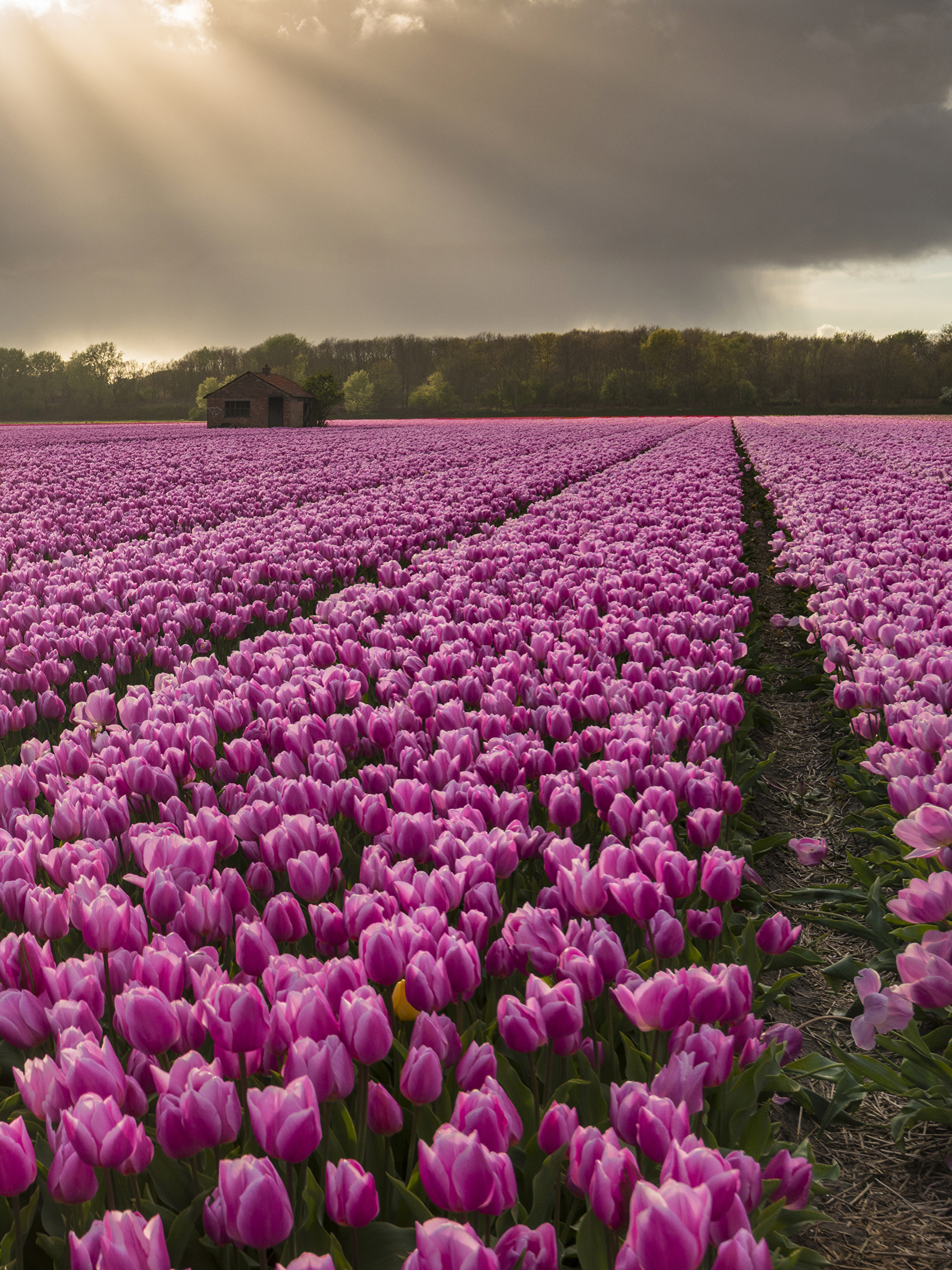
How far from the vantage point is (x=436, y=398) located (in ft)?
363

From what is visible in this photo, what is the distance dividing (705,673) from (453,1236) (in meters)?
3.82

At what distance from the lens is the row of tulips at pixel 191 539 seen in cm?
605

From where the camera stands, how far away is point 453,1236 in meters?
1.29

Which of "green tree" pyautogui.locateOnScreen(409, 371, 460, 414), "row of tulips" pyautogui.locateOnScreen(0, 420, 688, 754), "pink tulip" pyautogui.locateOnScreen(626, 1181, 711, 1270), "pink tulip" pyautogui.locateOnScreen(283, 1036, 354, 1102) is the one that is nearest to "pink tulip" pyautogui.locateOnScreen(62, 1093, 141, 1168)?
"pink tulip" pyautogui.locateOnScreen(283, 1036, 354, 1102)

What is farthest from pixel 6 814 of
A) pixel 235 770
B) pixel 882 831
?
pixel 882 831

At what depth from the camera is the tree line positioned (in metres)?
109

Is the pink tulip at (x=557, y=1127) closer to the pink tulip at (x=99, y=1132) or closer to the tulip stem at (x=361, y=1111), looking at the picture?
the tulip stem at (x=361, y=1111)

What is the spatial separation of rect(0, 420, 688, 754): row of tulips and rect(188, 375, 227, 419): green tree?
75853mm

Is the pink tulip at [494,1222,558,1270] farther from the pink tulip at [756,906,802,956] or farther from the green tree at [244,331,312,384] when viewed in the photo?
the green tree at [244,331,312,384]

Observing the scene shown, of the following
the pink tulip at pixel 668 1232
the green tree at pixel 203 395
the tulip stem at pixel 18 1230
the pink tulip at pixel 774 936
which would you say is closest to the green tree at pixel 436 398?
the green tree at pixel 203 395

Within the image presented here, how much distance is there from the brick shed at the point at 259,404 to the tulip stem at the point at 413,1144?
71968 mm

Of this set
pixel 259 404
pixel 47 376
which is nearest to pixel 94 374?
pixel 47 376

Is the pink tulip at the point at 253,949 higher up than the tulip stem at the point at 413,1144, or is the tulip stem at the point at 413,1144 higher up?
the pink tulip at the point at 253,949

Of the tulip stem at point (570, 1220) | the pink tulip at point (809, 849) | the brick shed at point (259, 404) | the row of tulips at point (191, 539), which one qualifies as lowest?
the tulip stem at point (570, 1220)
